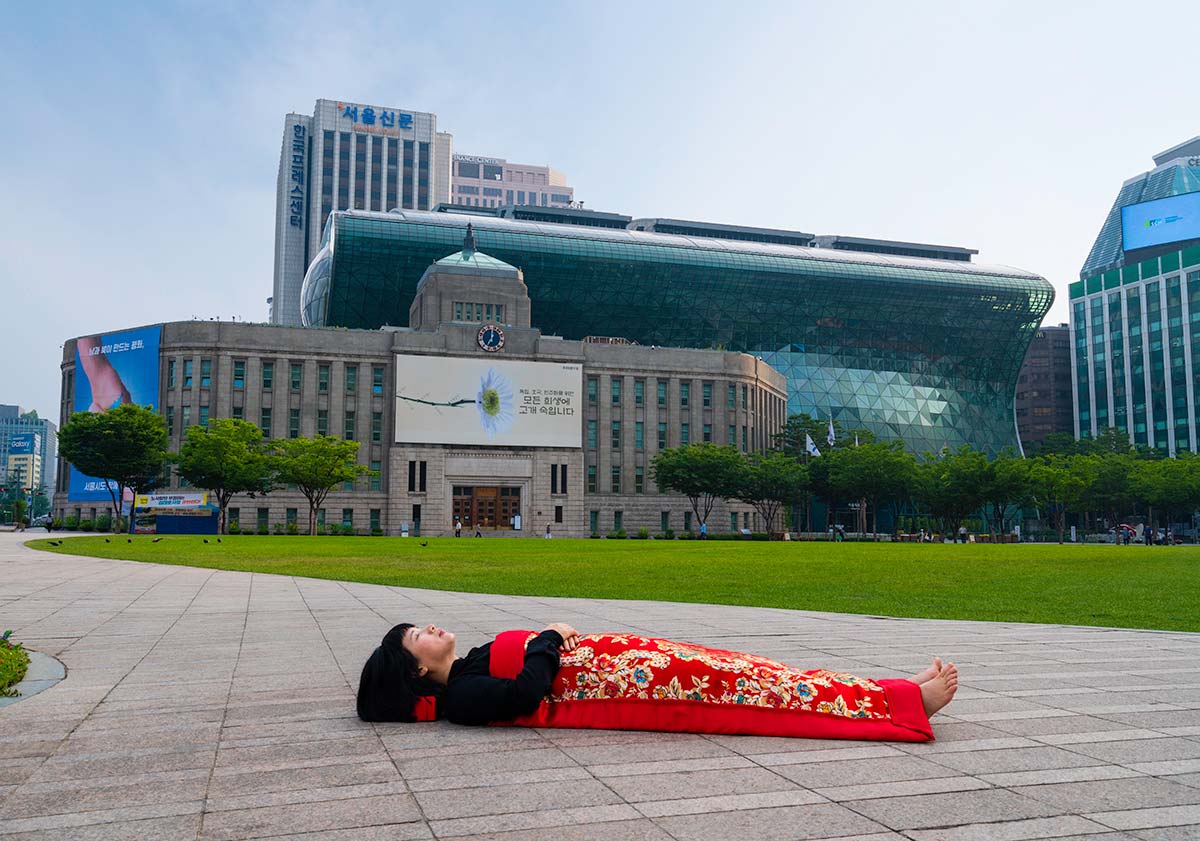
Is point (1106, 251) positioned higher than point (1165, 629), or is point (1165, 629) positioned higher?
point (1106, 251)

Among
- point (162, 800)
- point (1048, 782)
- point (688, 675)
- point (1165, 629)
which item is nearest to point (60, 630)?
point (162, 800)

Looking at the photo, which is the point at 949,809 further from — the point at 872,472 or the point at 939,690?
the point at 872,472

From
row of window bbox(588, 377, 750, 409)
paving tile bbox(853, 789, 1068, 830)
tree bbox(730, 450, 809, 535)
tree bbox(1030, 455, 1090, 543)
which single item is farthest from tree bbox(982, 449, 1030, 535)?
paving tile bbox(853, 789, 1068, 830)

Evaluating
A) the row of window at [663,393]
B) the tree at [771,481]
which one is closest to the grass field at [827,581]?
the tree at [771,481]

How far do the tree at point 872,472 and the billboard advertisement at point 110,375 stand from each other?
2200 inches

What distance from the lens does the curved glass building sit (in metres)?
95.0

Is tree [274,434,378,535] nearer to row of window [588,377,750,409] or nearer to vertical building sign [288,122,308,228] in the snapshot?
row of window [588,377,750,409]

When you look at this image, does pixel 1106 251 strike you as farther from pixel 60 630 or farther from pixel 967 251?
pixel 60 630

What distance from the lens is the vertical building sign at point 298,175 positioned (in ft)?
504

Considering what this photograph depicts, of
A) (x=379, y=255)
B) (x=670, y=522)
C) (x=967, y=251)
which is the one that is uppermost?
(x=967, y=251)

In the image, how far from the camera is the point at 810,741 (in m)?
5.82

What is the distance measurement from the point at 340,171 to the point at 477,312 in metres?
83.2

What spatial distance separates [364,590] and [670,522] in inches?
2639

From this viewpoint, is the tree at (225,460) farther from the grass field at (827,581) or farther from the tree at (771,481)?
the tree at (771,481)
